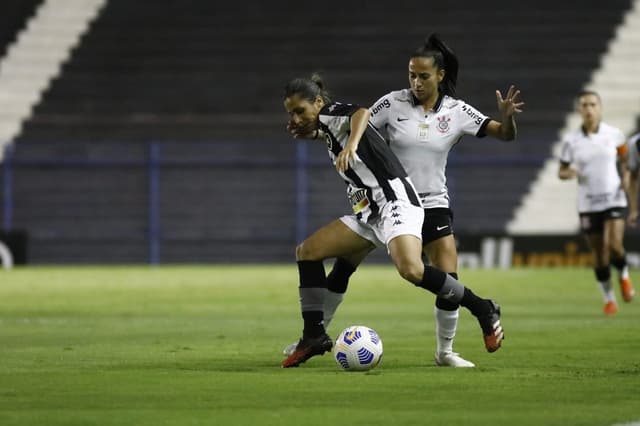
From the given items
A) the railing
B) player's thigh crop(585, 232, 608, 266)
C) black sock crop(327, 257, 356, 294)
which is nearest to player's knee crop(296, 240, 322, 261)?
black sock crop(327, 257, 356, 294)

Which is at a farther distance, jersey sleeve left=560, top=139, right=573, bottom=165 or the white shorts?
jersey sleeve left=560, top=139, right=573, bottom=165

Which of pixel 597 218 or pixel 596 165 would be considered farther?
pixel 596 165

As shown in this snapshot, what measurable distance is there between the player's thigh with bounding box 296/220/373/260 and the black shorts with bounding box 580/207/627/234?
725 cm

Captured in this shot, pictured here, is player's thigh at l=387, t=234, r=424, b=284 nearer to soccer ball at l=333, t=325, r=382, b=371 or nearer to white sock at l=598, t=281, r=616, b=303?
soccer ball at l=333, t=325, r=382, b=371

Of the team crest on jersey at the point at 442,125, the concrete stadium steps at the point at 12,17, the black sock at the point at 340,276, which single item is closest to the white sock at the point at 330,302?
the black sock at the point at 340,276

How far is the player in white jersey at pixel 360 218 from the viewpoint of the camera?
8.71m

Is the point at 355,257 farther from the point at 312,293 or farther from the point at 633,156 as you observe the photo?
the point at 633,156

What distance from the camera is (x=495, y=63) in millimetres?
29812

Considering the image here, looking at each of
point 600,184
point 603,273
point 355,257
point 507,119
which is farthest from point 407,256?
point 600,184

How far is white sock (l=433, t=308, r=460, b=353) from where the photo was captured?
29.8ft

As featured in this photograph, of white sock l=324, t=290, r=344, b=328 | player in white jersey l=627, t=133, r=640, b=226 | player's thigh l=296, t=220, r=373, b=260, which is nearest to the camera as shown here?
player's thigh l=296, t=220, r=373, b=260

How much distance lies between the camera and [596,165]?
16141 mm

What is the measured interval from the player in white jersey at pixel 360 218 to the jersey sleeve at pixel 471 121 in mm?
665

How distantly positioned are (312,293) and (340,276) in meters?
0.54
